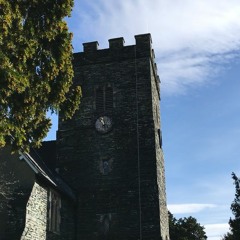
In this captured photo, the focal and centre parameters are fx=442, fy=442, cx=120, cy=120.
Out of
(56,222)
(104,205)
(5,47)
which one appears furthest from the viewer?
(104,205)

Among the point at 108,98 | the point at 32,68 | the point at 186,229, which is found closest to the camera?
the point at 32,68

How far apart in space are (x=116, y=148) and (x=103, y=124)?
63.3 inches

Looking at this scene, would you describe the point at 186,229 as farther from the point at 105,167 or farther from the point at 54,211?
the point at 54,211

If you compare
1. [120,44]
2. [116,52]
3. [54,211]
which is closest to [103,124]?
[116,52]

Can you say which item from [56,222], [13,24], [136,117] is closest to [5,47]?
[13,24]

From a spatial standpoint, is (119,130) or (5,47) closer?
(5,47)

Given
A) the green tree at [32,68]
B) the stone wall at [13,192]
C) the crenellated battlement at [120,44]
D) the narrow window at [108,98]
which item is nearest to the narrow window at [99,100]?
the narrow window at [108,98]

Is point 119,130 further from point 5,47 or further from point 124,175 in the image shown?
point 5,47

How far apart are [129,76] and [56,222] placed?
912cm

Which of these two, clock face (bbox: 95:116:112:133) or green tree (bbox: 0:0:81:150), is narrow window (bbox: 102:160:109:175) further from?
green tree (bbox: 0:0:81:150)

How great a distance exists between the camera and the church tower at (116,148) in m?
22.0

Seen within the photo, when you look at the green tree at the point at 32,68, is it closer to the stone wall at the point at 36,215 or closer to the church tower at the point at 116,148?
the stone wall at the point at 36,215

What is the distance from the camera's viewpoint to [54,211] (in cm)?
2081

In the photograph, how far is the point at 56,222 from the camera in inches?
830
